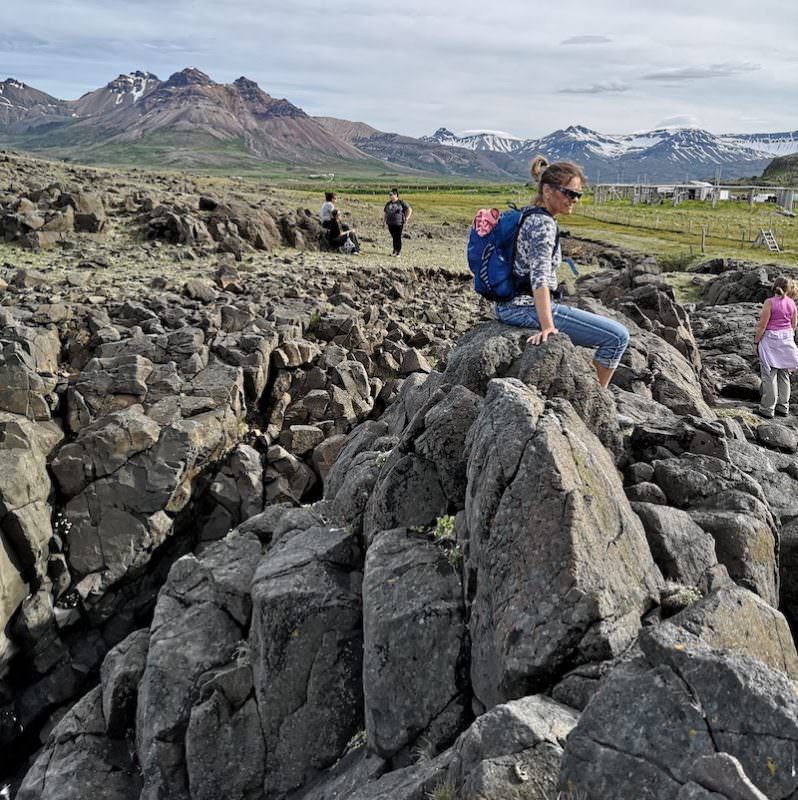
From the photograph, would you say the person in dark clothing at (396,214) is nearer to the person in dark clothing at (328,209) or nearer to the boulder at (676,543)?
the person in dark clothing at (328,209)

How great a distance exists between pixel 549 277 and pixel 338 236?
128 feet

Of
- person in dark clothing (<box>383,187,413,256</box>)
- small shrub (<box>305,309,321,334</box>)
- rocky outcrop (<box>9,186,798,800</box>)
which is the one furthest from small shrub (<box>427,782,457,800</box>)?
person in dark clothing (<box>383,187,413,256</box>)

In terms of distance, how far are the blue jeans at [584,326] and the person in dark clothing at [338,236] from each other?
121 feet

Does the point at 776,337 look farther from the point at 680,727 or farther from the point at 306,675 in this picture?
the point at 680,727

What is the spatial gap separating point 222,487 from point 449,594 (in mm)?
14231

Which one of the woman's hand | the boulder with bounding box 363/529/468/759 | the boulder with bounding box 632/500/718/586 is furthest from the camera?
the woman's hand

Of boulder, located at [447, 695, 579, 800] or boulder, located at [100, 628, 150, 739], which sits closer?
boulder, located at [447, 695, 579, 800]

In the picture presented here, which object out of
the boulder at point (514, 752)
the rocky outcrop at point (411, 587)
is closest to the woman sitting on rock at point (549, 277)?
the rocky outcrop at point (411, 587)

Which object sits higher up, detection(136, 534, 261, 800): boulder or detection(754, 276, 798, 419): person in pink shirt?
detection(754, 276, 798, 419): person in pink shirt

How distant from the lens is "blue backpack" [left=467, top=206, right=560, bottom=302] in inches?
455

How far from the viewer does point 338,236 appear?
159ft

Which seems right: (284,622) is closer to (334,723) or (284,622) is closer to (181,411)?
(334,723)

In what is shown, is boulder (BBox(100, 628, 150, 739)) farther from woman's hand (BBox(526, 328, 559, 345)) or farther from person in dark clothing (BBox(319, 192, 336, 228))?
person in dark clothing (BBox(319, 192, 336, 228))

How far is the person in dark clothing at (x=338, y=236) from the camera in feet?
159
